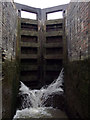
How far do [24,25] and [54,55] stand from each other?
2184mm

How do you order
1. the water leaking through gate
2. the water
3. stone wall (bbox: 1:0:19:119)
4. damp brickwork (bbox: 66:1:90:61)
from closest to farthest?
damp brickwork (bbox: 66:1:90:61), stone wall (bbox: 1:0:19:119), the water, the water leaking through gate

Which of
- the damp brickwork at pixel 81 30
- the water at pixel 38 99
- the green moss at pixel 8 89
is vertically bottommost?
the water at pixel 38 99

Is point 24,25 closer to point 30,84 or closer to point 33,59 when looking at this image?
point 33,59

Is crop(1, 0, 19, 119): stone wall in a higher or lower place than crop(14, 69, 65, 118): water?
higher

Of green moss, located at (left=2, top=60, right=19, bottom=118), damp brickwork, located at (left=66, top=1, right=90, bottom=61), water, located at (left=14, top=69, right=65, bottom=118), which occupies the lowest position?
water, located at (left=14, top=69, right=65, bottom=118)

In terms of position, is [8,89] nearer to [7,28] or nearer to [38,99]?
[7,28]

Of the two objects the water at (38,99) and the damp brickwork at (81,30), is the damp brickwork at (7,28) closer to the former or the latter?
the damp brickwork at (81,30)

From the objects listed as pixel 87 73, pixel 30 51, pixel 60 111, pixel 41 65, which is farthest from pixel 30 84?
pixel 87 73

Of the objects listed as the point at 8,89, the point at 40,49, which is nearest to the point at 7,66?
the point at 8,89

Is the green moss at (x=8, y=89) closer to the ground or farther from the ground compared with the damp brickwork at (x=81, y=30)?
closer to the ground

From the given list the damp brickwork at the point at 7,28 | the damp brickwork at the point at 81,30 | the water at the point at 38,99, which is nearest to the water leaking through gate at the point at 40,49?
the water at the point at 38,99

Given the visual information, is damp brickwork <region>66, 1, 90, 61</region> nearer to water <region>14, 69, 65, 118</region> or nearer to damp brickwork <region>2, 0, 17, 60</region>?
damp brickwork <region>2, 0, 17, 60</region>

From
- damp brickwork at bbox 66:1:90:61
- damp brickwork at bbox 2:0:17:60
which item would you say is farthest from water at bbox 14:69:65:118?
damp brickwork at bbox 66:1:90:61

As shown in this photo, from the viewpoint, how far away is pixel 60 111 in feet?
12.8
